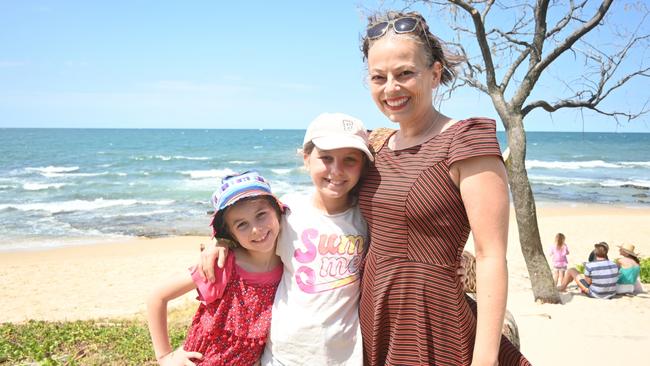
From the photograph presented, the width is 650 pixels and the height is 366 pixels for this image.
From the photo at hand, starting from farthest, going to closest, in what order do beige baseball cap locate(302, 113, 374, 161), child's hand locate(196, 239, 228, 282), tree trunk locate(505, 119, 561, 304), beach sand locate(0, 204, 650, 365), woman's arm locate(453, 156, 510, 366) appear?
tree trunk locate(505, 119, 561, 304), beach sand locate(0, 204, 650, 365), child's hand locate(196, 239, 228, 282), beige baseball cap locate(302, 113, 374, 161), woman's arm locate(453, 156, 510, 366)

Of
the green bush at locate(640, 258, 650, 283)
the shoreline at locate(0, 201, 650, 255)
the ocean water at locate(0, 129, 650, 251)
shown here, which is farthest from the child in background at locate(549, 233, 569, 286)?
the ocean water at locate(0, 129, 650, 251)

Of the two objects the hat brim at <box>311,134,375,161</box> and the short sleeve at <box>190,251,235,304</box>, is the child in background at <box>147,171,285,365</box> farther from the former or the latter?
the hat brim at <box>311,134,375,161</box>

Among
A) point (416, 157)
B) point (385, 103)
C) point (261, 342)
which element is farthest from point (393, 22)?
point (261, 342)

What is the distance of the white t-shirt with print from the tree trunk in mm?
5885

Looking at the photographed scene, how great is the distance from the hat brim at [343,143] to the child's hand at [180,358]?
3.40 ft

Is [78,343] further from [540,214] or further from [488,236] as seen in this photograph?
[540,214]

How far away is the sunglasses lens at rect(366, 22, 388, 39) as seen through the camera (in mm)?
2100

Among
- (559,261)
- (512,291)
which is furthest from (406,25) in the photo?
(559,261)

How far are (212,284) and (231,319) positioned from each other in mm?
173

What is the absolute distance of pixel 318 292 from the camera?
2.20 metres

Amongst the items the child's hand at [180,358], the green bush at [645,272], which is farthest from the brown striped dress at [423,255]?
the green bush at [645,272]

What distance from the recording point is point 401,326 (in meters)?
2.05

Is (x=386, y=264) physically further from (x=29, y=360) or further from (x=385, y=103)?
(x=29, y=360)

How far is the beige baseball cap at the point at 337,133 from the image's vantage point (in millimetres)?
2148
